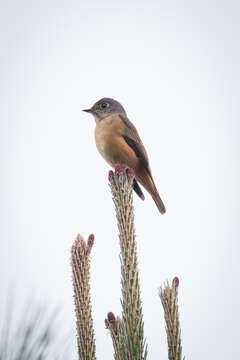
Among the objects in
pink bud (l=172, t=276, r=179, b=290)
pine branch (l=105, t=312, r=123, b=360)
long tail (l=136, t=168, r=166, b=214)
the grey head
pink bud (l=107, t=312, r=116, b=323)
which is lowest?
pine branch (l=105, t=312, r=123, b=360)

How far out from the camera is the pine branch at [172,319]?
1175 mm

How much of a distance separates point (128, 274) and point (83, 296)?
7.9 inches

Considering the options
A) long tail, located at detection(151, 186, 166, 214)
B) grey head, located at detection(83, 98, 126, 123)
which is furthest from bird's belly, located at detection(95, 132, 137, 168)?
grey head, located at detection(83, 98, 126, 123)

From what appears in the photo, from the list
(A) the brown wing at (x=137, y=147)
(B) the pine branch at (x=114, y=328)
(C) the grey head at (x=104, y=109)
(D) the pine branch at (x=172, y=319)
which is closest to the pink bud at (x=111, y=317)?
(B) the pine branch at (x=114, y=328)

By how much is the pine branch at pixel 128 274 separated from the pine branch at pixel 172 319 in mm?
98

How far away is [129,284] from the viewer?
1.23m

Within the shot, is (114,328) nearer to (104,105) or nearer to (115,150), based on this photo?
(115,150)

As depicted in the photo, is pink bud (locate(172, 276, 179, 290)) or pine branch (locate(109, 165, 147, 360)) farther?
pink bud (locate(172, 276, 179, 290))

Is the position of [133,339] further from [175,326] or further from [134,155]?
[134,155]

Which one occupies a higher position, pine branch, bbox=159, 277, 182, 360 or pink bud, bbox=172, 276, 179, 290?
pink bud, bbox=172, 276, 179, 290

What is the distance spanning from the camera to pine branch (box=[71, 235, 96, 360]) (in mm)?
1230

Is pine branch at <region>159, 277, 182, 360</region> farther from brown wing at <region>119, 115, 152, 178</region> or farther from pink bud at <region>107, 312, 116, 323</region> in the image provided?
brown wing at <region>119, 115, 152, 178</region>

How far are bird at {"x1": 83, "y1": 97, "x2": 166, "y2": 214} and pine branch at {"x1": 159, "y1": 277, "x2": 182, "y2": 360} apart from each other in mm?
1218

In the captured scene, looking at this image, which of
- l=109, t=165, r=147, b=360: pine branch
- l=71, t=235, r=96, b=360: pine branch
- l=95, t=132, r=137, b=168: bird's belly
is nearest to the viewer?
l=109, t=165, r=147, b=360: pine branch
